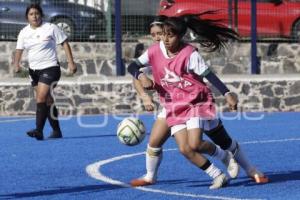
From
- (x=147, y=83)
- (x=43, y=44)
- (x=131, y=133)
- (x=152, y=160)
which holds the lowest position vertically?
(x=152, y=160)

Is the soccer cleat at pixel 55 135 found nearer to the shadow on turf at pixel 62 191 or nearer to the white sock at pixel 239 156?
the shadow on turf at pixel 62 191

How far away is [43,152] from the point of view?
493 inches

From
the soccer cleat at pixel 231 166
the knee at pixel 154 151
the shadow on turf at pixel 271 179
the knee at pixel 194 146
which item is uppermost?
the knee at pixel 194 146

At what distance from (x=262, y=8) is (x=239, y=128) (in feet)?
19.2

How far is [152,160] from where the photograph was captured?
941 cm

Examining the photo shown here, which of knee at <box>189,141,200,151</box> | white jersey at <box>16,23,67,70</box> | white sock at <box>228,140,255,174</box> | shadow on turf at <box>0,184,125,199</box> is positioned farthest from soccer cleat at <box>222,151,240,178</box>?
white jersey at <box>16,23,67,70</box>

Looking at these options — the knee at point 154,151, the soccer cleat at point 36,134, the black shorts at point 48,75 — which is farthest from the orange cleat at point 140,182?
the soccer cleat at point 36,134

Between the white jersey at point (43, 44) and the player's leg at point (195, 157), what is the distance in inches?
199

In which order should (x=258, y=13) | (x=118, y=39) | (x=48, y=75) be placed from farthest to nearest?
1. (x=258, y=13)
2. (x=118, y=39)
3. (x=48, y=75)

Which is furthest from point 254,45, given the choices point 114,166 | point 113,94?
point 114,166

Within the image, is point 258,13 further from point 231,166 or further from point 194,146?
point 194,146

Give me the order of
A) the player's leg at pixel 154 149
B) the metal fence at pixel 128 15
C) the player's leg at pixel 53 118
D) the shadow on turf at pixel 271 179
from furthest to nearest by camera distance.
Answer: the metal fence at pixel 128 15 → the player's leg at pixel 53 118 → the shadow on turf at pixel 271 179 → the player's leg at pixel 154 149

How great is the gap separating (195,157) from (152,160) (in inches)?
20.6

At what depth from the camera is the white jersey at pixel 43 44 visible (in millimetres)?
13836
